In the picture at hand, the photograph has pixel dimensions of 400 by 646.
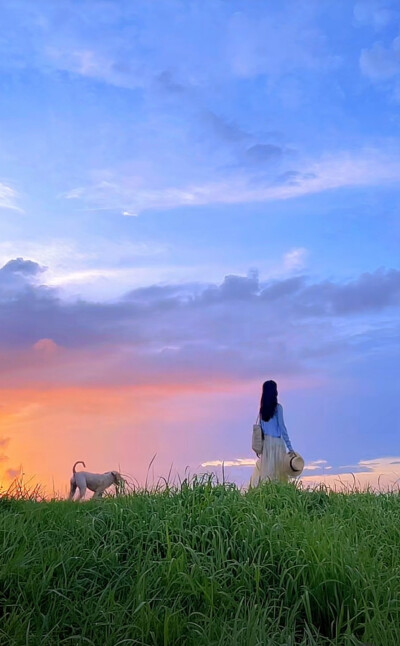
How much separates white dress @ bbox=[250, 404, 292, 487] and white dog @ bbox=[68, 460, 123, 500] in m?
2.21

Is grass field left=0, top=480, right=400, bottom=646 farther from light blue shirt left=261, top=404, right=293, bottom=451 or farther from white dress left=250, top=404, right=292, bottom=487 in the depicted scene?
light blue shirt left=261, top=404, right=293, bottom=451

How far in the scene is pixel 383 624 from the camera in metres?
5.75

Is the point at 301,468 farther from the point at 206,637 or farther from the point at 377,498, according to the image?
the point at 206,637

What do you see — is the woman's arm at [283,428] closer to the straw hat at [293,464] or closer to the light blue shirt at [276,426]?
the light blue shirt at [276,426]

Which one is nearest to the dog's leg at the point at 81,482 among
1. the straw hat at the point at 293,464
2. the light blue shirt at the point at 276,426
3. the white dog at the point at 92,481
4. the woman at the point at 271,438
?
the white dog at the point at 92,481

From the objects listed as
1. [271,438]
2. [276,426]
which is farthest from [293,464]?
[276,426]

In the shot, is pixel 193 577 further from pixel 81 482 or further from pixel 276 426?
pixel 276 426

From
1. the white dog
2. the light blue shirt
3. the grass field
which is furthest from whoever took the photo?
the light blue shirt

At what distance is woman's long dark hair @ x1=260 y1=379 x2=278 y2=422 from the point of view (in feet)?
39.0

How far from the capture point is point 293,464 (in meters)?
11.6

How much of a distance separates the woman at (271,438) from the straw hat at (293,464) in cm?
6

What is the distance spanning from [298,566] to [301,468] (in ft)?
17.7

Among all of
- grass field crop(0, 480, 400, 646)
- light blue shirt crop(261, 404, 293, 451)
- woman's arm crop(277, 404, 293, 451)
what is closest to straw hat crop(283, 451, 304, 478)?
woman's arm crop(277, 404, 293, 451)

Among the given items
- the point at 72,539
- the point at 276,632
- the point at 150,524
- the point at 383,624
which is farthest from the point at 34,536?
Result: the point at 383,624
